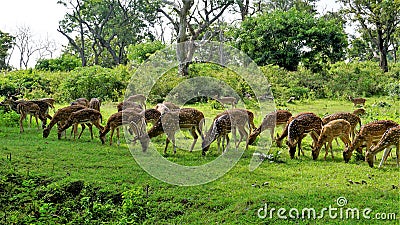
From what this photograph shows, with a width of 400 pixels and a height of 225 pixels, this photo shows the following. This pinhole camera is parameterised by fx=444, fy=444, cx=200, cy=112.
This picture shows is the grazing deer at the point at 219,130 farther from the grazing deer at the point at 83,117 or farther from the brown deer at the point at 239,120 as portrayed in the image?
the grazing deer at the point at 83,117

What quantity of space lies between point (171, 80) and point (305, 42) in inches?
441

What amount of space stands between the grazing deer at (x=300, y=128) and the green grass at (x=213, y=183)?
1.36 ft

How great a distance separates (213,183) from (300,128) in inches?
124

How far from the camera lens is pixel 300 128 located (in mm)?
11133

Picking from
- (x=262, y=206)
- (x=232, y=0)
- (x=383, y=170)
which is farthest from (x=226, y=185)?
(x=232, y=0)

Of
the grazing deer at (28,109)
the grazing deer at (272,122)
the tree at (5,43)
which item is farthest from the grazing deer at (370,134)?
the tree at (5,43)

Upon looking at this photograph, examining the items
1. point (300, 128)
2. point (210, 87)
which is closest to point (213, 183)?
→ point (300, 128)

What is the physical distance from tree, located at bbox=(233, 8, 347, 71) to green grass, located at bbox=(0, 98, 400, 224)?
18909 millimetres

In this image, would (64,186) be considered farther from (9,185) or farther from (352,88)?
(352,88)

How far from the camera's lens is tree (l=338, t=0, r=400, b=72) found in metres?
34.8

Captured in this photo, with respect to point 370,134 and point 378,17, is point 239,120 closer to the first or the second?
point 370,134

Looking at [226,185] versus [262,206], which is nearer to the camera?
[262,206]

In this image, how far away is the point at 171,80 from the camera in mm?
24422

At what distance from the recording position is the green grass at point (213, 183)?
25.6 ft
